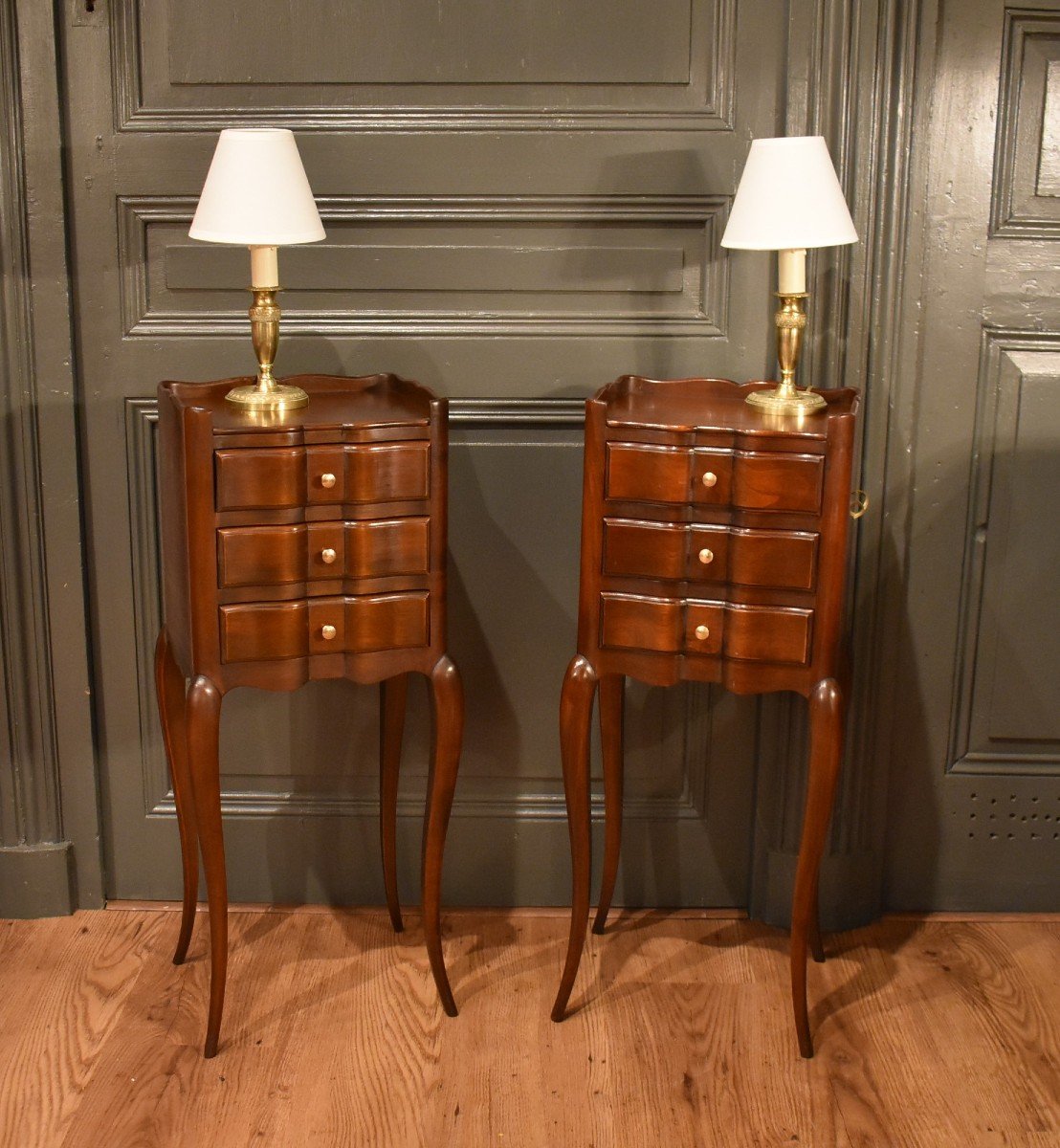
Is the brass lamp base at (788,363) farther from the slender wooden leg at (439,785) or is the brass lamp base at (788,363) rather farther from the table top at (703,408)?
the slender wooden leg at (439,785)

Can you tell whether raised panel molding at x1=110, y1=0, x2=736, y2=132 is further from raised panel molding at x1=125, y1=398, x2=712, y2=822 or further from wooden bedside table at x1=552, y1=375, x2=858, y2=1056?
raised panel molding at x1=125, y1=398, x2=712, y2=822

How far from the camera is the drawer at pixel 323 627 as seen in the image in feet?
6.99

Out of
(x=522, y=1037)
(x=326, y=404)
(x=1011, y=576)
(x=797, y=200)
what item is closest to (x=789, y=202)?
(x=797, y=200)

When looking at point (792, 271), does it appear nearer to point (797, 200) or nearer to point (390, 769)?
point (797, 200)

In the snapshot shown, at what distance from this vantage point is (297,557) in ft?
6.98

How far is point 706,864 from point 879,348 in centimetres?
107

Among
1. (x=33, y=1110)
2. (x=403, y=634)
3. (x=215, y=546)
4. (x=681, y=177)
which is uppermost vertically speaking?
(x=681, y=177)

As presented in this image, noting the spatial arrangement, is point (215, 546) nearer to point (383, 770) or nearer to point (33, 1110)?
point (383, 770)

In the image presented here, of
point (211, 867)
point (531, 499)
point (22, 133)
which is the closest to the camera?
point (211, 867)

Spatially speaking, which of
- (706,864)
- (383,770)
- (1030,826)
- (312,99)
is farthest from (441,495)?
(1030,826)

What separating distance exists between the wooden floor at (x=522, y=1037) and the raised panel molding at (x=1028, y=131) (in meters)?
1.38

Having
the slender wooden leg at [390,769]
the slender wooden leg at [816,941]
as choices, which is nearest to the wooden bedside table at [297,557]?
the slender wooden leg at [390,769]

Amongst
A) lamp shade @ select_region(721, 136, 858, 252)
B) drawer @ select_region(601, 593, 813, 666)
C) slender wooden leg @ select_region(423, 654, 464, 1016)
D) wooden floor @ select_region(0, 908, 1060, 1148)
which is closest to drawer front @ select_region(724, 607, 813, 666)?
drawer @ select_region(601, 593, 813, 666)

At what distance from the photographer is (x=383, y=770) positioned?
101 inches
